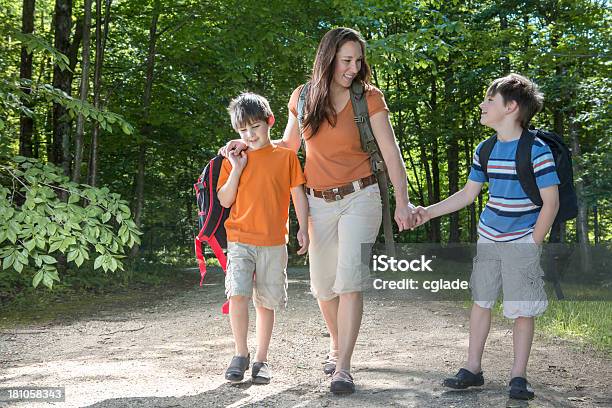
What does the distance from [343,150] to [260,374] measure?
5.21ft

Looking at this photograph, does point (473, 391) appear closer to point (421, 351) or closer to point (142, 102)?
point (421, 351)

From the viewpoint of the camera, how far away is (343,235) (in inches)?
184

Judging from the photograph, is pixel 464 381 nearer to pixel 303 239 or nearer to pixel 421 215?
pixel 421 215

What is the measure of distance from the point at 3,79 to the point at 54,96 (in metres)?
0.57

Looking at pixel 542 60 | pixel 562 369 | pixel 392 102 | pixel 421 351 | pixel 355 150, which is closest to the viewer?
pixel 355 150

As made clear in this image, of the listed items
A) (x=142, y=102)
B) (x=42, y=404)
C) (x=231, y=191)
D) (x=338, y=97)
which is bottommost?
(x=42, y=404)

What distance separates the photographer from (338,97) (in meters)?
4.77

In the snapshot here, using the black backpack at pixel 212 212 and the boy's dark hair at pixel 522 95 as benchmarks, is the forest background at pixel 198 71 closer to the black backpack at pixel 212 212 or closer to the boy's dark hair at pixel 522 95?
the black backpack at pixel 212 212

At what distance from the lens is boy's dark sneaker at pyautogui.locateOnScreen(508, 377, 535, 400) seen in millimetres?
4250

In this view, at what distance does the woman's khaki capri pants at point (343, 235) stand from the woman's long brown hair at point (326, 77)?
20.0 inches

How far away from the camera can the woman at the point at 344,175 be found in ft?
15.2

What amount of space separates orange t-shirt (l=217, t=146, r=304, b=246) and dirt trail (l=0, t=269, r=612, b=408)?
100 centimetres

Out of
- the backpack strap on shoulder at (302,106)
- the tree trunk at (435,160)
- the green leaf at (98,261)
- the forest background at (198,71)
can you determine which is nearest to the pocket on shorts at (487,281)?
the backpack strap on shoulder at (302,106)

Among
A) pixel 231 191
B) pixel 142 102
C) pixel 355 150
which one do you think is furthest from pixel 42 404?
pixel 142 102
